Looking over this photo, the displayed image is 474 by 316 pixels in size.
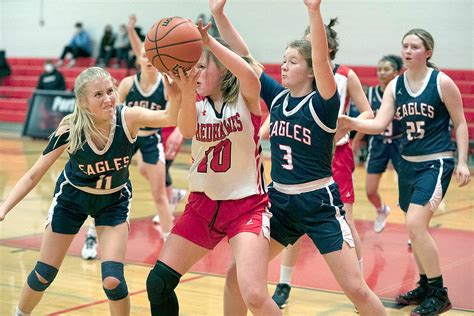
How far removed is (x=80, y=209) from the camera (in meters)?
4.74

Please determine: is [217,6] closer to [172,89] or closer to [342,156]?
[172,89]

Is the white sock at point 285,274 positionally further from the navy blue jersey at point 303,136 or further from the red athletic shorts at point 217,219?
the red athletic shorts at point 217,219

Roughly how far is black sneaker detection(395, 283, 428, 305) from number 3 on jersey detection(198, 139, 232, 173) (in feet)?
7.30

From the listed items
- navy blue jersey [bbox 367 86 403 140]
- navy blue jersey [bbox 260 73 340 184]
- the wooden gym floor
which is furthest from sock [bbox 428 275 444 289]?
navy blue jersey [bbox 367 86 403 140]

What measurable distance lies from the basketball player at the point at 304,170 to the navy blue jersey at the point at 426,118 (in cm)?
142

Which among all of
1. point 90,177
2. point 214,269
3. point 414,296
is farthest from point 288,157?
point 214,269

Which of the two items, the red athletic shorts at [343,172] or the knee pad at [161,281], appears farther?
the red athletic shorts at [343,172]

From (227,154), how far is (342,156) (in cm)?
184

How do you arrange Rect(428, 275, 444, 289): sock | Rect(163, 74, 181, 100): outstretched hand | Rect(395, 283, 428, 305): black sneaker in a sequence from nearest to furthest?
Rect(163, 74, 181, 100): outstretched hand → Rect(428, 275, 444, 289): sock → Rect(395, 283, 428, 305): black sneaker

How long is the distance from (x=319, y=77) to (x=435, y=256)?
199 cm

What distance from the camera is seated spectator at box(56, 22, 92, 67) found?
21.2 m

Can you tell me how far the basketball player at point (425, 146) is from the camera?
17.7ft

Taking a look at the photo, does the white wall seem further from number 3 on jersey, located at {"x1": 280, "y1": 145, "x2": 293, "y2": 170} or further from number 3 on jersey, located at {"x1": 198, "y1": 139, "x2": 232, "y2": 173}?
number 3 on jersey, located at {"x1": 198, "y1": 139, "x2": 232, "y2": 173}

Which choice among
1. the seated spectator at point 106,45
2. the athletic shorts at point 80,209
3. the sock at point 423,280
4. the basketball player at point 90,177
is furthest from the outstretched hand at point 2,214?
the seated spectator at point 106,45
